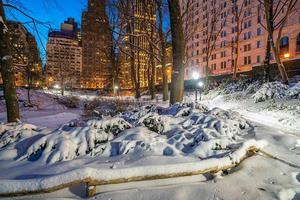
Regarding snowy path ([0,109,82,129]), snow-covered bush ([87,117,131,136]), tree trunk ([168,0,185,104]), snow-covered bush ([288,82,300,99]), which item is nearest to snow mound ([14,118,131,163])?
snow-covered bush ([87,117,131,136])

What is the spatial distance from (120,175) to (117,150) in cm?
107

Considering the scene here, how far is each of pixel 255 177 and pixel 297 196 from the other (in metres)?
0.57

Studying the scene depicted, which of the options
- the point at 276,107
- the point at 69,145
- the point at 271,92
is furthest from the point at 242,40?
the point at 69,145

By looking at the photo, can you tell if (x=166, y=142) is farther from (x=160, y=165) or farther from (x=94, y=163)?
(x=94, y=163)

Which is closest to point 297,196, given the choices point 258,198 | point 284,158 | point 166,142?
point 258,198

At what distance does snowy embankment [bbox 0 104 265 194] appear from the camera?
3.00m

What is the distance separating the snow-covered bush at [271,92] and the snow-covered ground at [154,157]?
335 inches

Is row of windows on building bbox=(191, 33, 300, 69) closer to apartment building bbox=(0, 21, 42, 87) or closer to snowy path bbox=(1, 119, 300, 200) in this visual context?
apartment building bbox=(0, 21, 42, 87)

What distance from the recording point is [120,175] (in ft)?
9.77

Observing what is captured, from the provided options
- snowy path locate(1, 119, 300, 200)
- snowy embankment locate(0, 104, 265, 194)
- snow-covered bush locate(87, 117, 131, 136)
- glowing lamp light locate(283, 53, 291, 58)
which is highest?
glowing lamp light locate(283, 53, 291, 58)

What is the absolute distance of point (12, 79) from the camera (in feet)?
21.2

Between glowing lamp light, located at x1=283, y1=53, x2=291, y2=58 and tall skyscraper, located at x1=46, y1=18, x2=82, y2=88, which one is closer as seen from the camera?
tall skyscraper, located at x1=46, y1=18, x2=82, y2=88

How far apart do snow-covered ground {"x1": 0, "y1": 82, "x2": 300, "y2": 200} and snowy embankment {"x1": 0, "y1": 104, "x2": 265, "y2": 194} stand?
0.4 inches

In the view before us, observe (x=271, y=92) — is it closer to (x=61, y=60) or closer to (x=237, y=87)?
(x=237, y=87)
